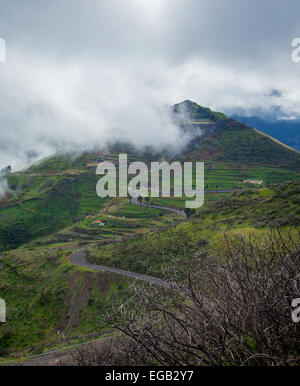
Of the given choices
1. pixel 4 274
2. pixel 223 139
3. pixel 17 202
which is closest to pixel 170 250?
pixel 4 274

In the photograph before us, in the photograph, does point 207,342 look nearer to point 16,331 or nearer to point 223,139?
point 16,331

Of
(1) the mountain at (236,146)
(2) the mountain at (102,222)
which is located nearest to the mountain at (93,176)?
(1) the mountain at (236,146)

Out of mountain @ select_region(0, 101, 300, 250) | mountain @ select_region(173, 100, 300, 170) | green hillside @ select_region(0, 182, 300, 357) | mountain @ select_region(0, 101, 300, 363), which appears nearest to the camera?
green hillside @ select_region(0, 182, 300, 357)

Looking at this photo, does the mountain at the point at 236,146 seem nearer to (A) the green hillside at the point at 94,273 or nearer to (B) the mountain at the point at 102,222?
(B) the mountain at the point at 102,222

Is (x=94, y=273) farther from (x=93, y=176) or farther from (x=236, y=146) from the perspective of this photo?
(x=236, y=146)

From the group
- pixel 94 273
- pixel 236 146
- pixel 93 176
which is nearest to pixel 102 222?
pixel 94 273

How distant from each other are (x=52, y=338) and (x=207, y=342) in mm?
35034

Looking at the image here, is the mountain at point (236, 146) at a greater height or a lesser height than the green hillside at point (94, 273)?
greater

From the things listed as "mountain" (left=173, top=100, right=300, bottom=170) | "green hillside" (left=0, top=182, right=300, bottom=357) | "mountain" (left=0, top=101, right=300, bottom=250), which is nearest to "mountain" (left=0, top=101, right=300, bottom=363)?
"green hillside" (left=0, top=182, right=300, bottom=357)

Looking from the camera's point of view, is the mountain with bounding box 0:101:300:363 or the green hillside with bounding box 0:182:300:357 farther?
the mountain with bounding box 0:101:300:363

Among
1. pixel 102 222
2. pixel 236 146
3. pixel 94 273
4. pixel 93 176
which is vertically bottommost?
pixel 94 273

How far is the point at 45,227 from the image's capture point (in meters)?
94.6

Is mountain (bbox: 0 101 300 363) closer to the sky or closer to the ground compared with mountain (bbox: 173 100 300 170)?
closer to the ground

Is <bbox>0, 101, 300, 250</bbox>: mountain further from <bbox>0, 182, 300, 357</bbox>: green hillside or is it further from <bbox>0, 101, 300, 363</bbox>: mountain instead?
<bbox>0, 182, 300, 357</bbox>: green hillside
